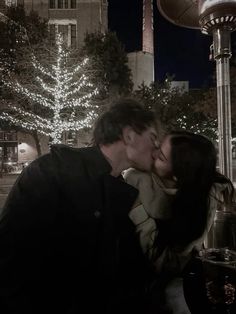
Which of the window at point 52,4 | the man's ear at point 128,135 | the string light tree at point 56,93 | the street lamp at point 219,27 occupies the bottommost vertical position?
the man's ear at point 128,135

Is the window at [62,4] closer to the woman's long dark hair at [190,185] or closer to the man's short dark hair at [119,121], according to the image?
the woman's long dark hair at [190,185]

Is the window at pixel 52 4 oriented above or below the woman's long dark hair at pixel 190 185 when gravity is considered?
above

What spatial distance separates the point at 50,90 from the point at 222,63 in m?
17.6

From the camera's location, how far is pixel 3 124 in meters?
27.8

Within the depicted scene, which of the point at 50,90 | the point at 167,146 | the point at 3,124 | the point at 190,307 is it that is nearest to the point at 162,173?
the point at 167,146

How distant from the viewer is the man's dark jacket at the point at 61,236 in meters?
1.49

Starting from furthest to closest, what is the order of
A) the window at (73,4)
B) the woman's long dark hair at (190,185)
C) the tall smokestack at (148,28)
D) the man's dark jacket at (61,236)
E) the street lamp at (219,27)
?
the tall smokestack at (148,28) < the window at (73,4) < the street lamp at (219,27) < the woman's long dark hair at (190,185) < the man's dark jacket at (61,236)

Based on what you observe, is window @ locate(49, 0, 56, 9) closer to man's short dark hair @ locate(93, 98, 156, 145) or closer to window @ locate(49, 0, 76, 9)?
window @ locate(49, 0, 76, 9)

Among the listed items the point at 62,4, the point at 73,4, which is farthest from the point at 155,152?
the point at 62,4

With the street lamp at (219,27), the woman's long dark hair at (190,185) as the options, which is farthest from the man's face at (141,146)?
the street lamp at (219,27)

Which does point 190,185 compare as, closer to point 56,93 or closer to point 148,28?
point 56,93

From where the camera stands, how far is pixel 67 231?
1.58 meters

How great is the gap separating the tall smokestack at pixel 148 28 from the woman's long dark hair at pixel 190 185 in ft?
172

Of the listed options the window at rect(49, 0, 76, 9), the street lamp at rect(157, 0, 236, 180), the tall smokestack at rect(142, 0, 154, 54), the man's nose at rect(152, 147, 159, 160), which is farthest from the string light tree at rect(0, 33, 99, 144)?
the tall smokestack at rect(142, 0, 154, 54)
